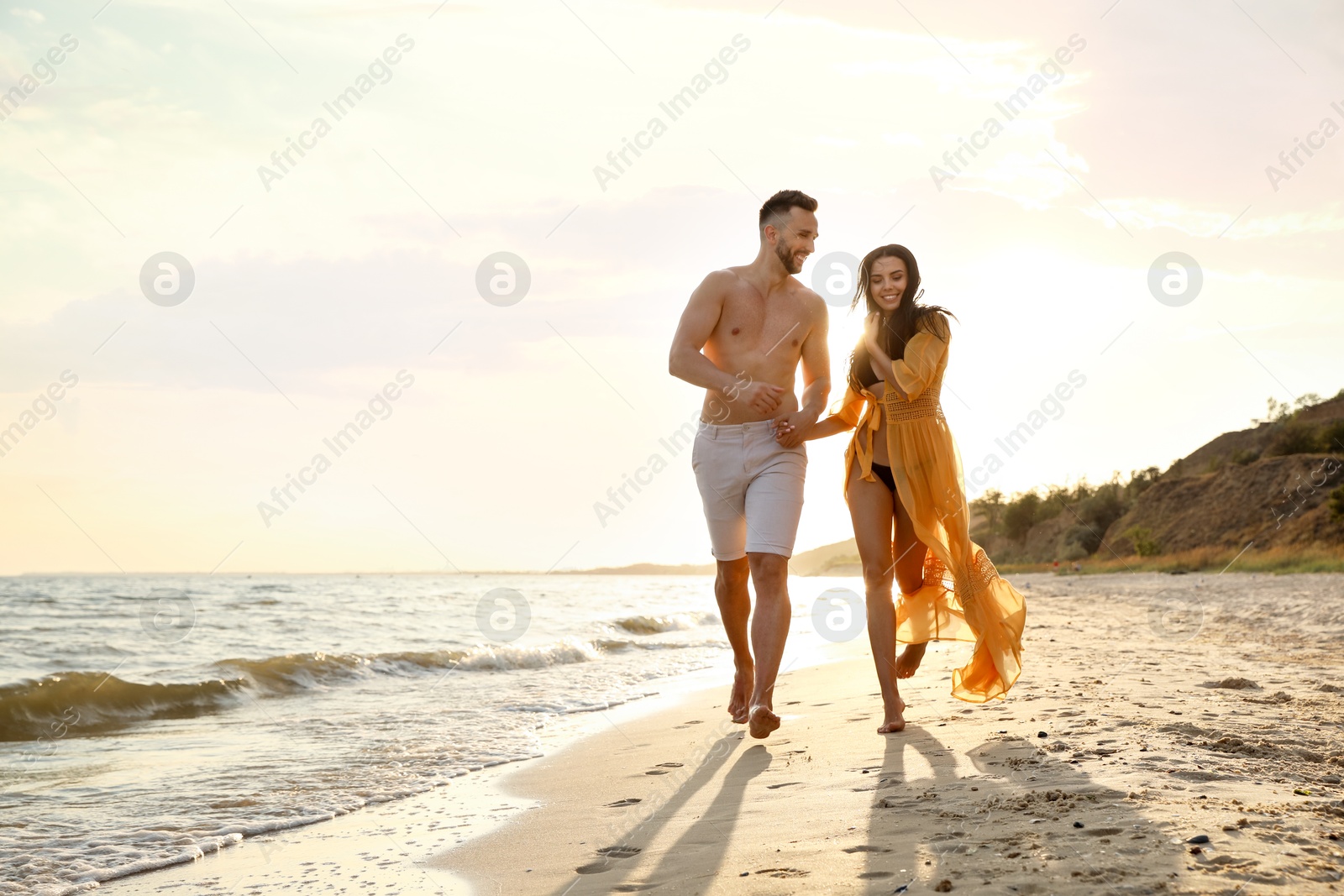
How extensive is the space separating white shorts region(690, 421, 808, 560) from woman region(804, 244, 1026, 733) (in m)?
0.25

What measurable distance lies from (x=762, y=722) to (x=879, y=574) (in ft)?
3.04

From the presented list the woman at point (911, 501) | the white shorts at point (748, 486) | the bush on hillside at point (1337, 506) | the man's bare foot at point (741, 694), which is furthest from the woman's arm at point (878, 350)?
the bush on hillside at point (1337, 506)

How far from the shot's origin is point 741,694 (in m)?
4.81

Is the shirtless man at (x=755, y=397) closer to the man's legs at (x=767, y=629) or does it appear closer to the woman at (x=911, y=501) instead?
the man's legs at (x=767, y=629)

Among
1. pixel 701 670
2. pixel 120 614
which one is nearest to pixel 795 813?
pixel 701 670

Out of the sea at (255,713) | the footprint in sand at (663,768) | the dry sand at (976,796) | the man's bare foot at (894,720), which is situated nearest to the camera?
the dry sand at (976,796)

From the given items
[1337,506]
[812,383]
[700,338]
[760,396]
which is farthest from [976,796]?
[1337,506]

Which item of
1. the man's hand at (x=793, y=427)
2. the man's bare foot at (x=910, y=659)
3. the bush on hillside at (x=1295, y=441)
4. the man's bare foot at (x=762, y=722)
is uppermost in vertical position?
the bush on hillside at (x=1295, y=441)

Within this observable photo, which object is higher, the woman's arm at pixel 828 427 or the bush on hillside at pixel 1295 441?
the bush on hillside at pixel 1295 441

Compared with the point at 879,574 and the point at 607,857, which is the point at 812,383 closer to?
the point at 879,574

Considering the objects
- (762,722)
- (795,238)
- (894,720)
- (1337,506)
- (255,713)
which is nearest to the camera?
(762,722)

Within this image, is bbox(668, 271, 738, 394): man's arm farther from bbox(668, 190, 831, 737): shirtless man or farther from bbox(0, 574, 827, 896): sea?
bbox(0, 574, 827, 896): sea

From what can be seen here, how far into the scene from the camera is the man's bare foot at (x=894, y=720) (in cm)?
431

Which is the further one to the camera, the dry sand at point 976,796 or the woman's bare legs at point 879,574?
the woman's bare legs at point 879,574
